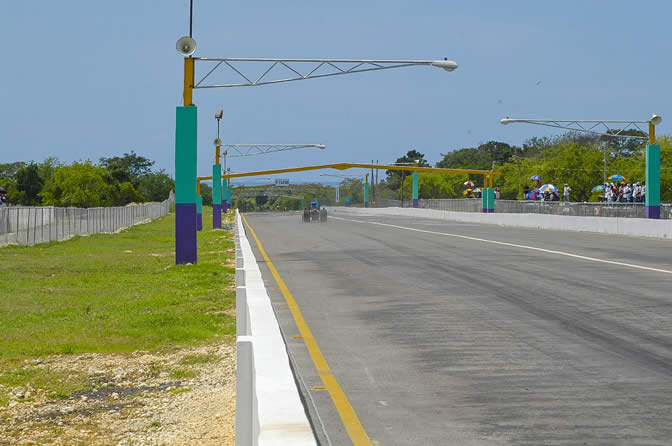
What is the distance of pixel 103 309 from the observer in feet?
43.8

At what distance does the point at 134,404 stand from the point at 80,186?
123 m

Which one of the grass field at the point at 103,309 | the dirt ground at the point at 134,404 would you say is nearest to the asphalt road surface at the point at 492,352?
the dirt ground at the point at 134,404

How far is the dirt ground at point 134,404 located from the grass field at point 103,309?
32 centimetres

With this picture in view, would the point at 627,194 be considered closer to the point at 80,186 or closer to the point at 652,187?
the point at 652,187

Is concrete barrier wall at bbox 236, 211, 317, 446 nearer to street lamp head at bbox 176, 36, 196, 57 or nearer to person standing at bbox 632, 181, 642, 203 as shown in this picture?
street lamp head at bbox 176, 36, 196, 57

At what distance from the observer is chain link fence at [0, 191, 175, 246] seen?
32469mm

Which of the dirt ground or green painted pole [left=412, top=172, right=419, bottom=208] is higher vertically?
green painted pole [left=412, top=172, right=419, bottom=208]

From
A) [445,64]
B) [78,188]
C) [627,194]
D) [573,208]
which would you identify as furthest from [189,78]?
[78,188]

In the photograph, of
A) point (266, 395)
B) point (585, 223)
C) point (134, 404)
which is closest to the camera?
point (266, 395)

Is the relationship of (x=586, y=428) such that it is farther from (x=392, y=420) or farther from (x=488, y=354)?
(x=488, y=354)

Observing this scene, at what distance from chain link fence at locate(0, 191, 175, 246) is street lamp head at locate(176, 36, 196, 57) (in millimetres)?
13774

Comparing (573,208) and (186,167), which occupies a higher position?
(186,167)

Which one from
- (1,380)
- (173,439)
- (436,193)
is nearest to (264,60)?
(1,380)

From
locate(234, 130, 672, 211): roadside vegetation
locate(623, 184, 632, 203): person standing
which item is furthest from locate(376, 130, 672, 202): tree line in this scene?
locate(623, 184, 632, 203): person standing
